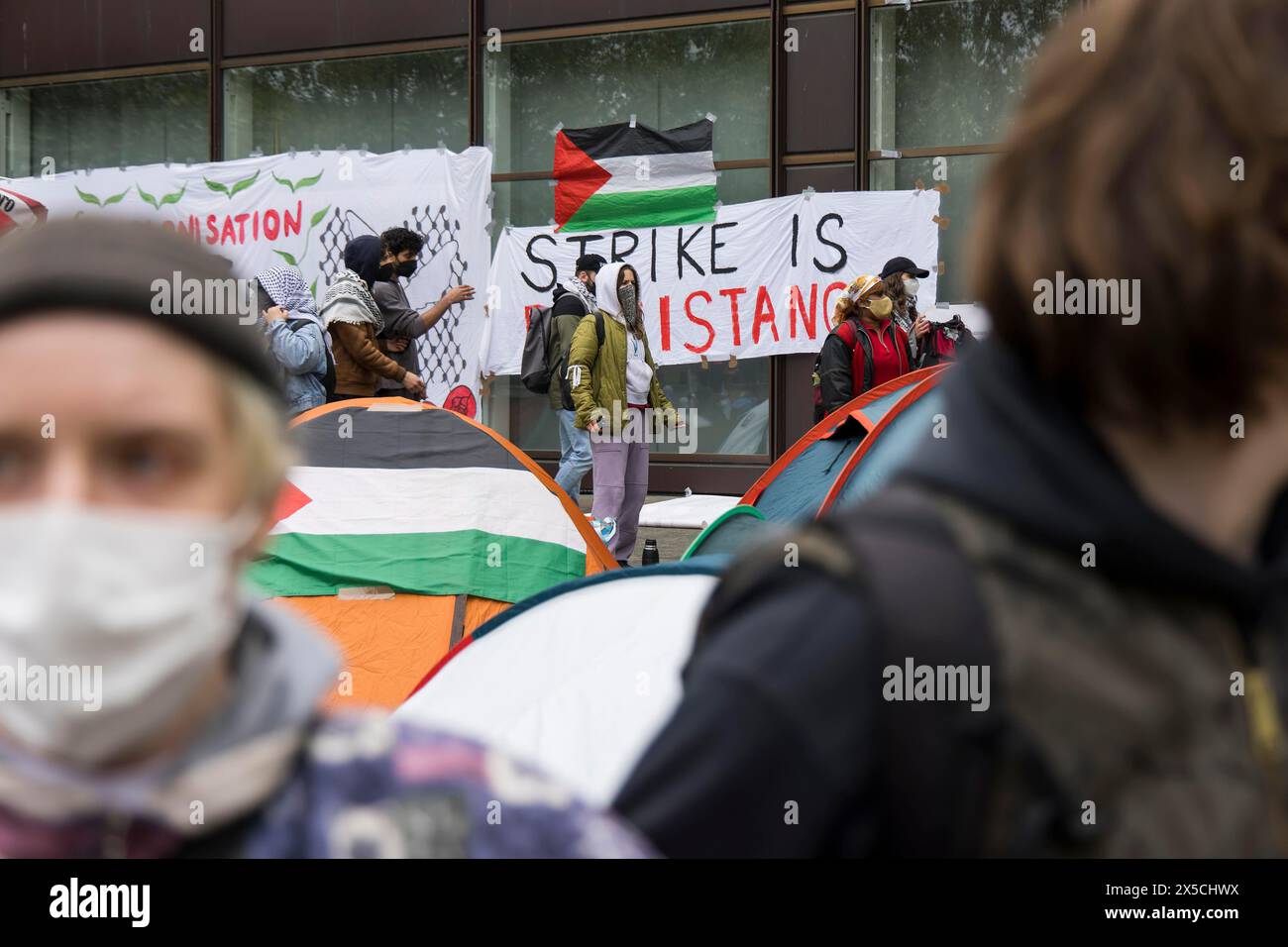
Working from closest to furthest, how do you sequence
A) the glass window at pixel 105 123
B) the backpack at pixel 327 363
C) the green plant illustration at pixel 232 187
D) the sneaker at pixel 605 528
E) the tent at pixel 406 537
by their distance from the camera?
1. the tent at pixel 406 537
2. the backpack at pixel 327 363
3. the sneaker at pixel 605 528
4. the green plant illustration at pixel 232 187
5. the glass window at pixel 105 123

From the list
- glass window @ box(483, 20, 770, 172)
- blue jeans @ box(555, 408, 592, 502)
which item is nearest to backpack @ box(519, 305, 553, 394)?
blue jeans @ box(555, 408, 592, 502)

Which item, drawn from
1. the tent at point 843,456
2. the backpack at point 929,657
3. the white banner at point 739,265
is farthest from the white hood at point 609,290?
the backpack at point 929,657

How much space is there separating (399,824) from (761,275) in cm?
1046

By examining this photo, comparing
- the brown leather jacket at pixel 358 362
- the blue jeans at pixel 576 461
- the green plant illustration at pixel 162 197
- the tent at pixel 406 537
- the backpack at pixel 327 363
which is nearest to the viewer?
the tent at pixel 406 537

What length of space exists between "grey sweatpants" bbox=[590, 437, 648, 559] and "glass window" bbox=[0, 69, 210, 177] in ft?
24.0

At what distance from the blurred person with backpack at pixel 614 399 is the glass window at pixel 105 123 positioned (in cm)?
687

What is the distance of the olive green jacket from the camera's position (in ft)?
26.9

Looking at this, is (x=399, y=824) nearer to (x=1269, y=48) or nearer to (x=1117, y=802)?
(x=1117, y=802)

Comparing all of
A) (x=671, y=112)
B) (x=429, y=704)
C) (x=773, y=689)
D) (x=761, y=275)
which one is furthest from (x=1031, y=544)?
(x=671, y=112)

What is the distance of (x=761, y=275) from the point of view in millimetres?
11180

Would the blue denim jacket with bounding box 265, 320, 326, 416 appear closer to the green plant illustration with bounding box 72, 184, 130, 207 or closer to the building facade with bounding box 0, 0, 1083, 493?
the building facade with bounding box 0, 0, 1083, 493

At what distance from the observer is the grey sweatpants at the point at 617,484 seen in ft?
26.9

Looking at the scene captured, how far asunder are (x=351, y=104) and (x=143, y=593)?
43.4 feet

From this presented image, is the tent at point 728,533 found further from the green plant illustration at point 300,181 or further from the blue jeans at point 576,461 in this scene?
the green plant illustration at point 300,181
